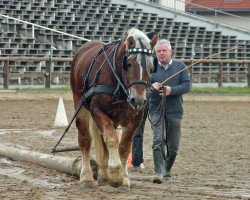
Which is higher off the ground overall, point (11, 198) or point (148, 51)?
point (148, 51)

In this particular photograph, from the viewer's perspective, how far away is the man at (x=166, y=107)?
10.3 m

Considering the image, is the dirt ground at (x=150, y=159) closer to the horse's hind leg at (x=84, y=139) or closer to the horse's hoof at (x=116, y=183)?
the horse's hoof at (x=116, y=183)

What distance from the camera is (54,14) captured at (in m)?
34.1

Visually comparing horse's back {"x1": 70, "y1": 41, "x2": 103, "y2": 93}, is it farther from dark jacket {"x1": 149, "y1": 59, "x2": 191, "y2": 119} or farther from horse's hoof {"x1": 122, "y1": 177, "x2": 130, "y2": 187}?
horse's hoof {"x1": 122, "y1": 177, "x2": 130, "y2": 187}

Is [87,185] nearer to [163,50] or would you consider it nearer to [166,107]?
[166,107]

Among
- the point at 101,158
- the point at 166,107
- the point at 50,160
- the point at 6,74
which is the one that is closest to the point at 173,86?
the point at 166,107

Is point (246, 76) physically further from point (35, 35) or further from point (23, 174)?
point (23, 174)

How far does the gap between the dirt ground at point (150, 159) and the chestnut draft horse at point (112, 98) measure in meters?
0.34

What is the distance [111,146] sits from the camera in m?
8.83

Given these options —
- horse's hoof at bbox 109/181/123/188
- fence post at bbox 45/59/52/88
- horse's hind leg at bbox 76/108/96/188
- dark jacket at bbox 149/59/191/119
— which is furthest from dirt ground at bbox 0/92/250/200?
fence post at bbox 45/59/52/88

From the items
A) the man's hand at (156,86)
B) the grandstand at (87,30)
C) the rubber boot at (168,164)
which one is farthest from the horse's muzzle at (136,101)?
the grandstand at (87,30)

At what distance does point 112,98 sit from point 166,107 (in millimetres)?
1537

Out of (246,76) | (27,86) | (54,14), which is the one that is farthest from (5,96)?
(246,76)

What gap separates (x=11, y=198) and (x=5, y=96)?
16.5 m
